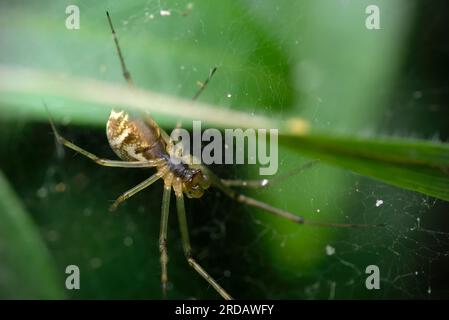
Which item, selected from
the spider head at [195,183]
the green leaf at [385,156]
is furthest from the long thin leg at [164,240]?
the green leaf at [385,156]

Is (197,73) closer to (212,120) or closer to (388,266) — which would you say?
(212,120)

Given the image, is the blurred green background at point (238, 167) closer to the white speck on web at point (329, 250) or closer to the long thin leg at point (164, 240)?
the white speck on web at point (329, 250)

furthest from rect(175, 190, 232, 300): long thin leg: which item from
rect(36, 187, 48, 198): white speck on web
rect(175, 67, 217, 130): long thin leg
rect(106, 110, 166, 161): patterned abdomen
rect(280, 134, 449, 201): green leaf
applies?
rect(280, 134, 449, 201): green leaf

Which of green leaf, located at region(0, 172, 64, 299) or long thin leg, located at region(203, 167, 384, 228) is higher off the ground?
long thin leg, located at region(203, 167, 384, 228)

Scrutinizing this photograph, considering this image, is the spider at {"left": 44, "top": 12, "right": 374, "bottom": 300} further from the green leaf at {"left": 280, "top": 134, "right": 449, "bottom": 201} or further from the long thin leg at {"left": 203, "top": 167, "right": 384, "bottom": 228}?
the green leaf at {"left": 280, "top": 134, "right": 449, "bottom": 201}

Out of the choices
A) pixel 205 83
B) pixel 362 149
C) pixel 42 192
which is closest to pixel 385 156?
pixel 362 149

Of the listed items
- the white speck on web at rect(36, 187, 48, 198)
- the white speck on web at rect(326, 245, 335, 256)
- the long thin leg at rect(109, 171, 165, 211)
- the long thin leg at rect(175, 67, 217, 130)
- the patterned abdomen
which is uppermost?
the long thin leg at rect(175, 67, 217, 130)
